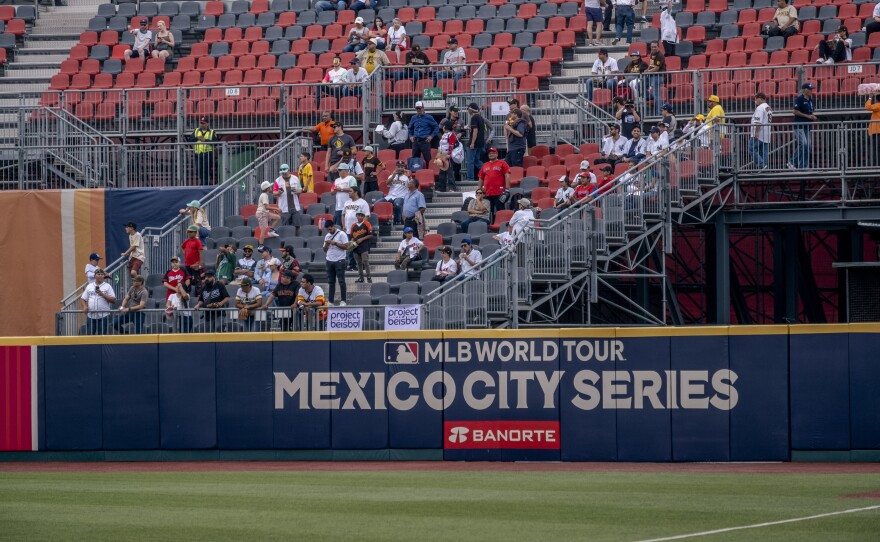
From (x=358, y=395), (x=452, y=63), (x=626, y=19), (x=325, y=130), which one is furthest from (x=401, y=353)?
(x=626, y=19)

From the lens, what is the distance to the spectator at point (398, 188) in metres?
27.4

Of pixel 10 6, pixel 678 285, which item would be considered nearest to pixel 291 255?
pixel 678 285

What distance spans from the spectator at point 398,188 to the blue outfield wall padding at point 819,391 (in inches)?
384

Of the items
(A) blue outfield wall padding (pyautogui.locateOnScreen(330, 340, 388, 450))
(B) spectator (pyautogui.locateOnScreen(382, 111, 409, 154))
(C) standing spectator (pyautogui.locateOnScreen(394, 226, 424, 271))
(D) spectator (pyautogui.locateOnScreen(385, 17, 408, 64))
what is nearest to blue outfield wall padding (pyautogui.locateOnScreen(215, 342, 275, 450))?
(A) blue outfield wall padding (pyautogui.locateOnScreen(330, 340, 388, 450))

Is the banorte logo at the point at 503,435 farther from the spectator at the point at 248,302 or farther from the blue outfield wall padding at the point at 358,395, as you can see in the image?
the spectator at the point at 248,302

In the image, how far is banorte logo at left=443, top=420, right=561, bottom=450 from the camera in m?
20.7

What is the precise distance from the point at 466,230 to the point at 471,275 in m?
3.04

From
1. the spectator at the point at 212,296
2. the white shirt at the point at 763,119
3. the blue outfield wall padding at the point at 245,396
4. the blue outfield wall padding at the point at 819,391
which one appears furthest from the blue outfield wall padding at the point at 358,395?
the white shirt at the point at 763,119

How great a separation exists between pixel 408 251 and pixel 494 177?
2321mm

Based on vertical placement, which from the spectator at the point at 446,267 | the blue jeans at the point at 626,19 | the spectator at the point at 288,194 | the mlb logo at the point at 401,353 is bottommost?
the mlb logo at the point at 401,353

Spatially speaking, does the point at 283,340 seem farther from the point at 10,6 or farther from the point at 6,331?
the point at 10,6

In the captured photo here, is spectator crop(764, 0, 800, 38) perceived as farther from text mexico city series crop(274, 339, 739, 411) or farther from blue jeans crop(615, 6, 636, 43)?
text mexico city series crop(274, 339, 739, 411)

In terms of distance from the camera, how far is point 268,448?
21625 millimetres

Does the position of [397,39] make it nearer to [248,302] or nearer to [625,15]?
[625,15]
